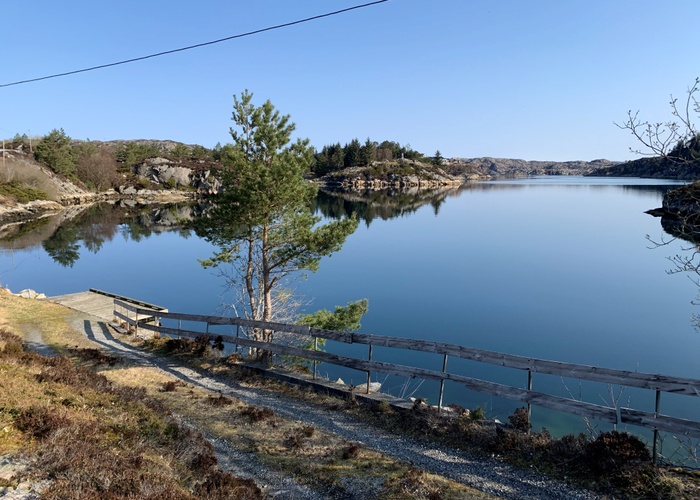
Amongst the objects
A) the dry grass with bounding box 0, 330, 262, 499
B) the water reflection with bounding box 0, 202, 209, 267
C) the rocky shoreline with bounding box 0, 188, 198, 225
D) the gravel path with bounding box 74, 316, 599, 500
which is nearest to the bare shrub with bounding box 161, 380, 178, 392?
the dry grass with bounding box 0, 330, 262, 499

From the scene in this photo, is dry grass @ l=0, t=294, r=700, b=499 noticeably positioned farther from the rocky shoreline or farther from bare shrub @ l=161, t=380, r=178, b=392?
the rocky shoreline

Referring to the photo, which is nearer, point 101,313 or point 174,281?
point 101,313

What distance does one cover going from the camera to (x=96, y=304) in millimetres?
28562

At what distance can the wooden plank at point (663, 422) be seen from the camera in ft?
24.1

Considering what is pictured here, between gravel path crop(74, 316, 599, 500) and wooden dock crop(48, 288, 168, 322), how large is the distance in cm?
1768

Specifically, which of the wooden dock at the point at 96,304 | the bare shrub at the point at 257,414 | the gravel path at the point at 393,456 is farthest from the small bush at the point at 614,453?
the wooden dock at the point at 96,304

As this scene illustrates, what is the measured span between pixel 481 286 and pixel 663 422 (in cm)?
3013

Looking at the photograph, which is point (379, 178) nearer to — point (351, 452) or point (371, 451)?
point (371, 451)

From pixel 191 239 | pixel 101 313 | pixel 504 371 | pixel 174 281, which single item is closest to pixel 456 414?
pixel 504 371

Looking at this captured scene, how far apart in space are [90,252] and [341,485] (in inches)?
2216

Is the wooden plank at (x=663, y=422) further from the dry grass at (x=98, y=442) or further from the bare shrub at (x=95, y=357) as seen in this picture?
the bare shrub at (x=95, y=357)

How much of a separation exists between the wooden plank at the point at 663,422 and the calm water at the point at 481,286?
20.7ft

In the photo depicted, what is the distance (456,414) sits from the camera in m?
10.5

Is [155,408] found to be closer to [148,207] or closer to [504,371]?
[504,371]
